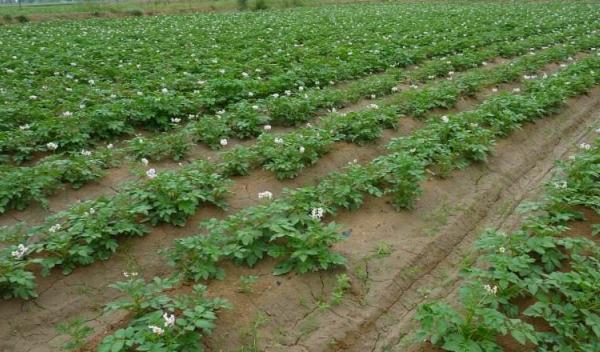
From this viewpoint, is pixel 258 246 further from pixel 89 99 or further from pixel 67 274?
pixel 89 99

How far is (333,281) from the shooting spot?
4.23 m

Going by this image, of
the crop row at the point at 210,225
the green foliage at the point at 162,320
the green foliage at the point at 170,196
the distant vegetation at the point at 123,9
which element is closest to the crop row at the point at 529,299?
the crop row at the point at 210,225

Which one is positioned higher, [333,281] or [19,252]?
[19,252]

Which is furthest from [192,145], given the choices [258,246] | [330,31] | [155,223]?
[330,31]

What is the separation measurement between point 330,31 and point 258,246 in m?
14.6

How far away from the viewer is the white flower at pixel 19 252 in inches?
153

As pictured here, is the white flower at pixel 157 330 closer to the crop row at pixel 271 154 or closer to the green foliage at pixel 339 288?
the green foliage at pixel 339 288

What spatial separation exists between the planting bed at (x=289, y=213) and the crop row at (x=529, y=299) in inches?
0.7

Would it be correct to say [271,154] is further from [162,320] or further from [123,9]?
[123,9]

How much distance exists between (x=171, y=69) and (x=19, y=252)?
24.0ft

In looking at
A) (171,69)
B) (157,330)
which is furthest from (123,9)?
(157,330)

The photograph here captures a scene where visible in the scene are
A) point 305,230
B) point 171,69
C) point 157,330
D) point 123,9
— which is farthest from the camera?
point 123,9

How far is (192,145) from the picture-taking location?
675cm

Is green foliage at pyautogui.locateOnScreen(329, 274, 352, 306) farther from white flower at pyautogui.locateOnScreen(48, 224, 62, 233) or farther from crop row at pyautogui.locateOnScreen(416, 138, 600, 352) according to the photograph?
white flower at pyautogui.locateOnScreen(48, 224, 62, 233)
